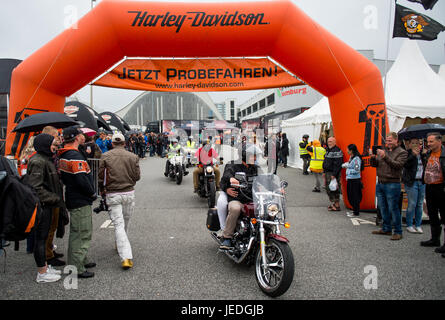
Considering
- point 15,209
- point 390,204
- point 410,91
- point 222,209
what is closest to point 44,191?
point 15,209

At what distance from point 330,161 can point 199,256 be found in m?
4.55

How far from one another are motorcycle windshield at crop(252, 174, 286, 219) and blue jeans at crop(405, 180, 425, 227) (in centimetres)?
354

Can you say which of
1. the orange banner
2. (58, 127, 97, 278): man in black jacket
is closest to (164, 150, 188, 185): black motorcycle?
the orange banner

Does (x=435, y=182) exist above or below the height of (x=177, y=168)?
above

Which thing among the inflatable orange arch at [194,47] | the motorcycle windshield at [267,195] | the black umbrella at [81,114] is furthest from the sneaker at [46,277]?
the black umbrella at [81,114]

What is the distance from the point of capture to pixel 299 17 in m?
6.54

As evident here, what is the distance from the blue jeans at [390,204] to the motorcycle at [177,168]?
7612 millimetres

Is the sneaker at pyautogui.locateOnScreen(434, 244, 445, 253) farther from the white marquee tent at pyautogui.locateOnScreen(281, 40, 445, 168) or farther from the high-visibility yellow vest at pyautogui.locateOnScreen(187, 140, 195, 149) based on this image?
the high-visibility yellow vest at pyautogui.locateOnScreen(187, 140, 195, 149)

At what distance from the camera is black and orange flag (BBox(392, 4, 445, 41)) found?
8156 mm

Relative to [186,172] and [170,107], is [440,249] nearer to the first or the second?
[186,172]

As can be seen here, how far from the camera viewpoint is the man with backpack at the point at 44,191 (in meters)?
3.85

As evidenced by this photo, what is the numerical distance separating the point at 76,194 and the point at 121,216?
0.76 meters

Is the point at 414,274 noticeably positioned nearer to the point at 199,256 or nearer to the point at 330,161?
the point at 199,256

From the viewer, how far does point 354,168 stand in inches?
277
